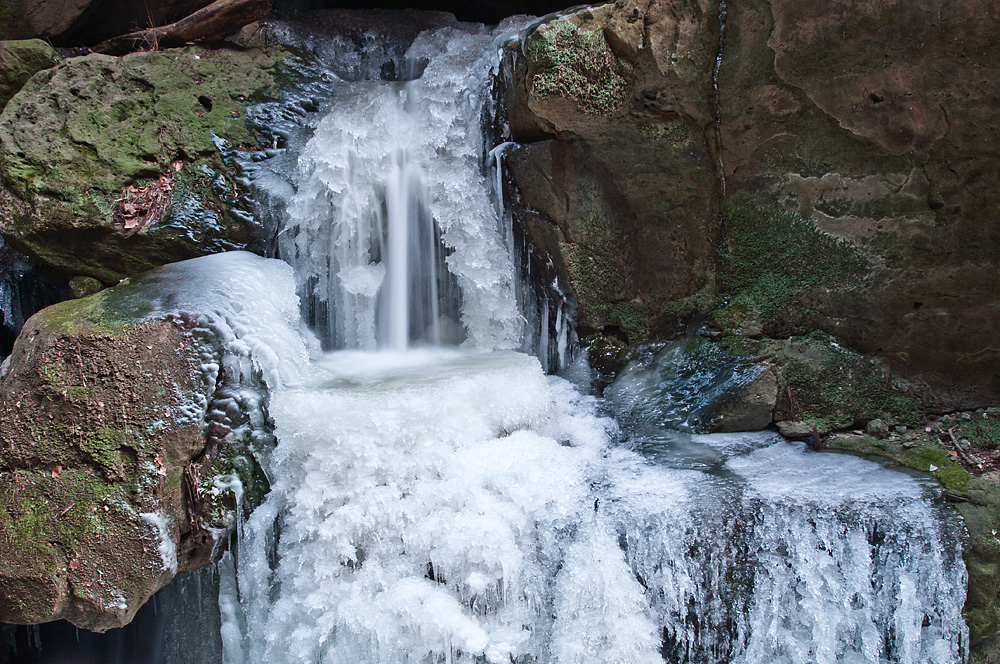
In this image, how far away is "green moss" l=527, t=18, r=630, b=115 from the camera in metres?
3.77

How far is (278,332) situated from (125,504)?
3.90 feet

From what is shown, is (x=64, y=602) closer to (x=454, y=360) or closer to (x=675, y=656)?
(x=454, y=360)

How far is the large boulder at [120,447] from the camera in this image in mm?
2795

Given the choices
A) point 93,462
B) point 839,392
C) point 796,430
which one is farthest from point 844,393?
point 93,462

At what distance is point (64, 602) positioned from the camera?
9.09 ft

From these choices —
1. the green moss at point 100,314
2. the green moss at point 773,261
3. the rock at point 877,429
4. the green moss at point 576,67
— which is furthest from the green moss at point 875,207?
the green moss at point 100,314

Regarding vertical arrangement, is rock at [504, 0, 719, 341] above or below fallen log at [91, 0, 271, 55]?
below

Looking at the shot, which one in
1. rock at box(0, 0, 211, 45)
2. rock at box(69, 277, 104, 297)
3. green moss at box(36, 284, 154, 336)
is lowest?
green moss at box(36, 284, 154, 336)

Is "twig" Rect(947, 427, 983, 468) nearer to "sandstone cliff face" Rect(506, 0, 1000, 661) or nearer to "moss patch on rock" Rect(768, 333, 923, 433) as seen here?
"sandstone cliff face" Rect(506, 0, 1000, 661)

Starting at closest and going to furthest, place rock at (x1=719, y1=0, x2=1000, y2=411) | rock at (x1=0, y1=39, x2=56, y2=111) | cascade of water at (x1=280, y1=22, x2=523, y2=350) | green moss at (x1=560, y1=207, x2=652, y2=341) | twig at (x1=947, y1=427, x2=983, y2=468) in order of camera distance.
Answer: rock at (x1=719, y1=0, x2=1000, y2=411) < twig at (x1=947, y1=427, x2=983, y2=468) < green moss at (x1=560, y1=207, x2=652, y2=341) < cascade of water at (x1=280, y1=22, x2=523, y2=350) < rock at (x1=0, y1=39, x2=56, y2=111)

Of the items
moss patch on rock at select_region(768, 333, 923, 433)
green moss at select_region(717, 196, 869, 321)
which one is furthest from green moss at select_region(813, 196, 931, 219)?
moss patch on rock at select_region(768, 333, 923, 433)

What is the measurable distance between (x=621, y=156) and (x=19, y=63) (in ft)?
14.8

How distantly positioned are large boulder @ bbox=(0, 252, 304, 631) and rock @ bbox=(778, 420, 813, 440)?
2969 mm

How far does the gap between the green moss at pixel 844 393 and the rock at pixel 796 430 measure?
0.19 ft
